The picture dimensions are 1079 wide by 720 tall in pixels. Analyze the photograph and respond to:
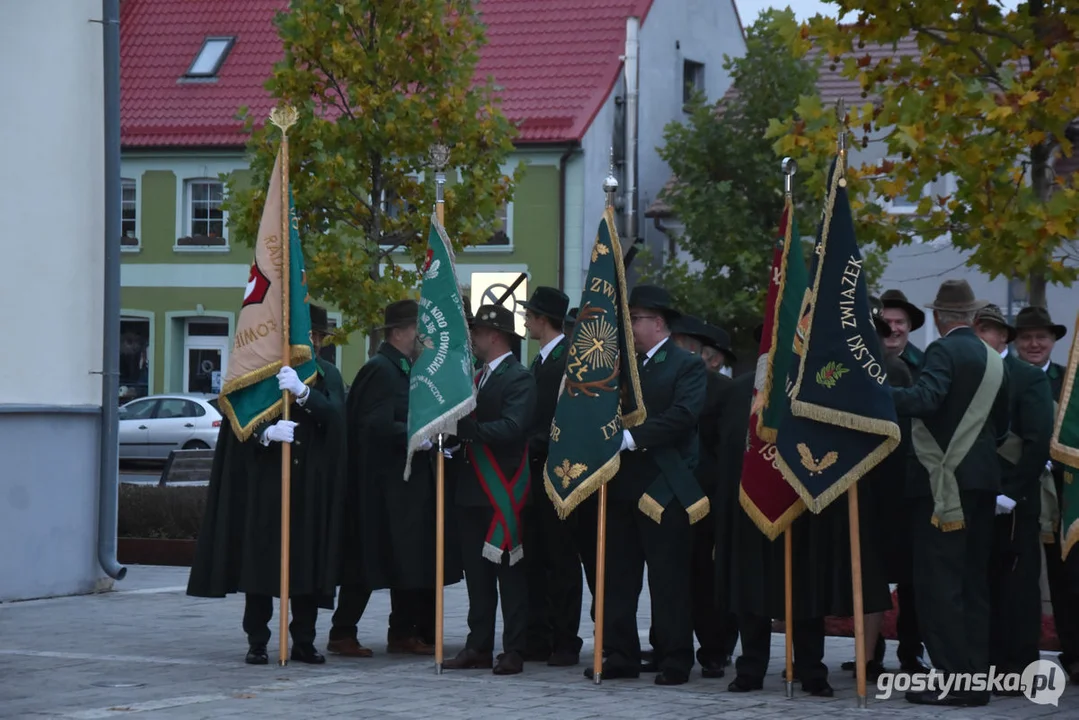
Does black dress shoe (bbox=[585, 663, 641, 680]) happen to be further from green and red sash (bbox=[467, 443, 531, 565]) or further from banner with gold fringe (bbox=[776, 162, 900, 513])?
banner with gold fringe (bbox=[776, 162, 900, 513])

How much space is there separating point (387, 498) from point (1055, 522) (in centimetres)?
396

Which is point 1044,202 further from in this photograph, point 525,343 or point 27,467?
point 525,343

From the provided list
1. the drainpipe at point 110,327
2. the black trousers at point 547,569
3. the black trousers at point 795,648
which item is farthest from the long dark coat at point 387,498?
the drainpipe at point 110,327

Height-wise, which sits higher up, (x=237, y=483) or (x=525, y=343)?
(x=525, y=343)

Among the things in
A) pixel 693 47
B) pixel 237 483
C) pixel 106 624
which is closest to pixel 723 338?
pixel 237 483

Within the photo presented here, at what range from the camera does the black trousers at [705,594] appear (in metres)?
10.6

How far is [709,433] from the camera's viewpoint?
35.6ft

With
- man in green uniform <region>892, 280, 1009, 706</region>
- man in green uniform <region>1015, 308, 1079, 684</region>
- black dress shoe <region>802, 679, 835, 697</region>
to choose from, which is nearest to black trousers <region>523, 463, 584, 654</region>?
black dress shoe <region>802, 679, 835, 697</region>

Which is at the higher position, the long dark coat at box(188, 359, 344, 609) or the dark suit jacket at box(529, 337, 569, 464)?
the dark suit jacket at box(529, 337, 569, 464)

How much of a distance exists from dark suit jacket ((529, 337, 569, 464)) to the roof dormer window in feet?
95.1

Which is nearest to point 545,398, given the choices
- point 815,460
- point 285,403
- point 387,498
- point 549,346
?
point 549,346

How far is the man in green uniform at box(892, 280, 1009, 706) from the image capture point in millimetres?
9211

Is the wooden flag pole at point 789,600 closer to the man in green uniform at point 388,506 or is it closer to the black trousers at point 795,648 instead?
the black trousers at point 795,648

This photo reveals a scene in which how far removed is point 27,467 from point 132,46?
27.9 m
